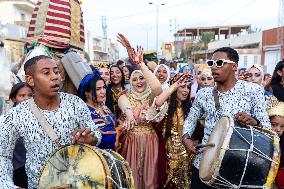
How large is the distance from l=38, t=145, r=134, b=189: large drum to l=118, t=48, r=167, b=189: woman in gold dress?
197 cm

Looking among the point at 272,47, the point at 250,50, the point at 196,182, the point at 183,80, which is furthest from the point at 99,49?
the point at 196,182

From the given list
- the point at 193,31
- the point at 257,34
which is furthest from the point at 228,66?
the point at 193,31

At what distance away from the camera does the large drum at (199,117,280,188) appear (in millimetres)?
2539

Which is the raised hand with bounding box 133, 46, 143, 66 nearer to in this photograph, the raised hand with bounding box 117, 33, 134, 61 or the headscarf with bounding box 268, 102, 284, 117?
the raised hand with bounding box 117, 33, 134, 61

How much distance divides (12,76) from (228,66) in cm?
274

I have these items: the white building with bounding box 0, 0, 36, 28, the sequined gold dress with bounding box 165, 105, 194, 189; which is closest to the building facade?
the sequined gold dress with bounding box 165, 105, 194, 189

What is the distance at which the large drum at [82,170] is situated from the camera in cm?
211

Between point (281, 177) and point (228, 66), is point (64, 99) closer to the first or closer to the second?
point (228, 66)

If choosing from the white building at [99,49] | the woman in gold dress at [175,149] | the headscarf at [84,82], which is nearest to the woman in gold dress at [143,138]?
the woman in gold dress at [175,149]

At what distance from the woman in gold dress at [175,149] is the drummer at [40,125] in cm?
214

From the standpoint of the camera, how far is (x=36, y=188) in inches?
95.6

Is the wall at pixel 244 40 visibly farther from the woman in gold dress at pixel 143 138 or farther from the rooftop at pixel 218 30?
the woman in gold dress at pixel 143 138

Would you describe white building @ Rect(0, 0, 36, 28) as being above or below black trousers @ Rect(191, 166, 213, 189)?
above

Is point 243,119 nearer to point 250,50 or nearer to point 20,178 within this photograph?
point 20,178
